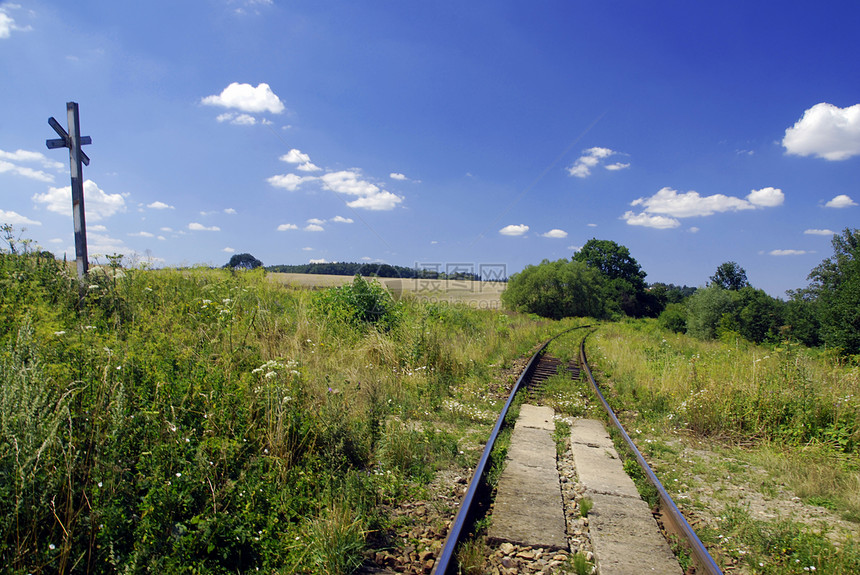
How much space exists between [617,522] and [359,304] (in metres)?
7.34

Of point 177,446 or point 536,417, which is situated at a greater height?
point 177,446

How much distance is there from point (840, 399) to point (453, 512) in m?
5.72

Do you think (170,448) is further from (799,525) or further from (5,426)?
(799,525)

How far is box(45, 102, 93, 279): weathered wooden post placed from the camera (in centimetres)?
698

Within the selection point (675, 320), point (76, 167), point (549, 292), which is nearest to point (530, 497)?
point (76, 167)

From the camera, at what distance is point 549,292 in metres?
48.6

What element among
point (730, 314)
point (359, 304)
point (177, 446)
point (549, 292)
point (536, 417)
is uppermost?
point (359, 304)

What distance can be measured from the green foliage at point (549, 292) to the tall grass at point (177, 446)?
43.8 meters

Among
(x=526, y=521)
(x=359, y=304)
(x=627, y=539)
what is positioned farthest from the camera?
(x=359, y=304)

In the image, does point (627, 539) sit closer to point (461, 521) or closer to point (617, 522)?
point (617, 522)

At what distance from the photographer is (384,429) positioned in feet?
16.0

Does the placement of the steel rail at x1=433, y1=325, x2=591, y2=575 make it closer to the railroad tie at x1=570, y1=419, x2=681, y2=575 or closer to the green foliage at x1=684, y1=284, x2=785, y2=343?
the railroad tie at x1=570, y1=419, x2=681, y2=575

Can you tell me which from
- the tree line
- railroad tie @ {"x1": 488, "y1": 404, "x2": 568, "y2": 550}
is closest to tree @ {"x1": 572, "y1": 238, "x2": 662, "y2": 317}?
the tree line

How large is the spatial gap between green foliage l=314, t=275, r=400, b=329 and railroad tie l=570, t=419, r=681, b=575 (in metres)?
5.46
